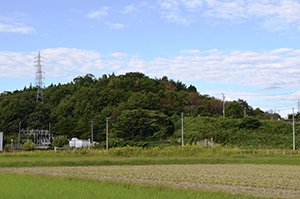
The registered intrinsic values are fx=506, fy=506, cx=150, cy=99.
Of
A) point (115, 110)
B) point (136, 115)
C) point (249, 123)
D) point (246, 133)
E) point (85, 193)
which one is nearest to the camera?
point (85, 193)

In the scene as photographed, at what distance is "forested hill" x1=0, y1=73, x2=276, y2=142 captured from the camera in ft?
250

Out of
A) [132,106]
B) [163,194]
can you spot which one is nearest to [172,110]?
[132,106]

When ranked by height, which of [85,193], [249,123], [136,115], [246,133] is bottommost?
[85,193]

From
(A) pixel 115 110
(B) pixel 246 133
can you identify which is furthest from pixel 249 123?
(A) pixel 115 110

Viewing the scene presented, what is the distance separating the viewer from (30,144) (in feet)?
217

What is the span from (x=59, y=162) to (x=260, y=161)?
Result: 616 inches

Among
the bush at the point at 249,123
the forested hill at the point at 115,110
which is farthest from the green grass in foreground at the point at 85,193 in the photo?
the forested hill at the point at 115,110

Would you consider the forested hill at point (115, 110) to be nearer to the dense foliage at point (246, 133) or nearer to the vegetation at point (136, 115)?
the vegetation at point (136, 115)

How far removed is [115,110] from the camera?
83375 millimetres

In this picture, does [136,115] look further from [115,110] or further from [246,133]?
[246,133]

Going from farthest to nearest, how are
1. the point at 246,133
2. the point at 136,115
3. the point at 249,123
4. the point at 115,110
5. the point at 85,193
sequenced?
the point at 115,110 → the point at 136,115 → the point at 249,123 → the point at 246,133 → the point at 85,193

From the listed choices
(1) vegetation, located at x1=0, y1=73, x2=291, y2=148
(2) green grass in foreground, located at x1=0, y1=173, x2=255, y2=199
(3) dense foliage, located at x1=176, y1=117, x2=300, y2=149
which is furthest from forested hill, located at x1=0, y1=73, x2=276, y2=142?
(2) green grass in foreground, located at x1=0, y1=173, x2=255, y2=199

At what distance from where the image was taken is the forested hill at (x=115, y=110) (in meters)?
76.2

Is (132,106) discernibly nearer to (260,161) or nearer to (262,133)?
(262,133)
